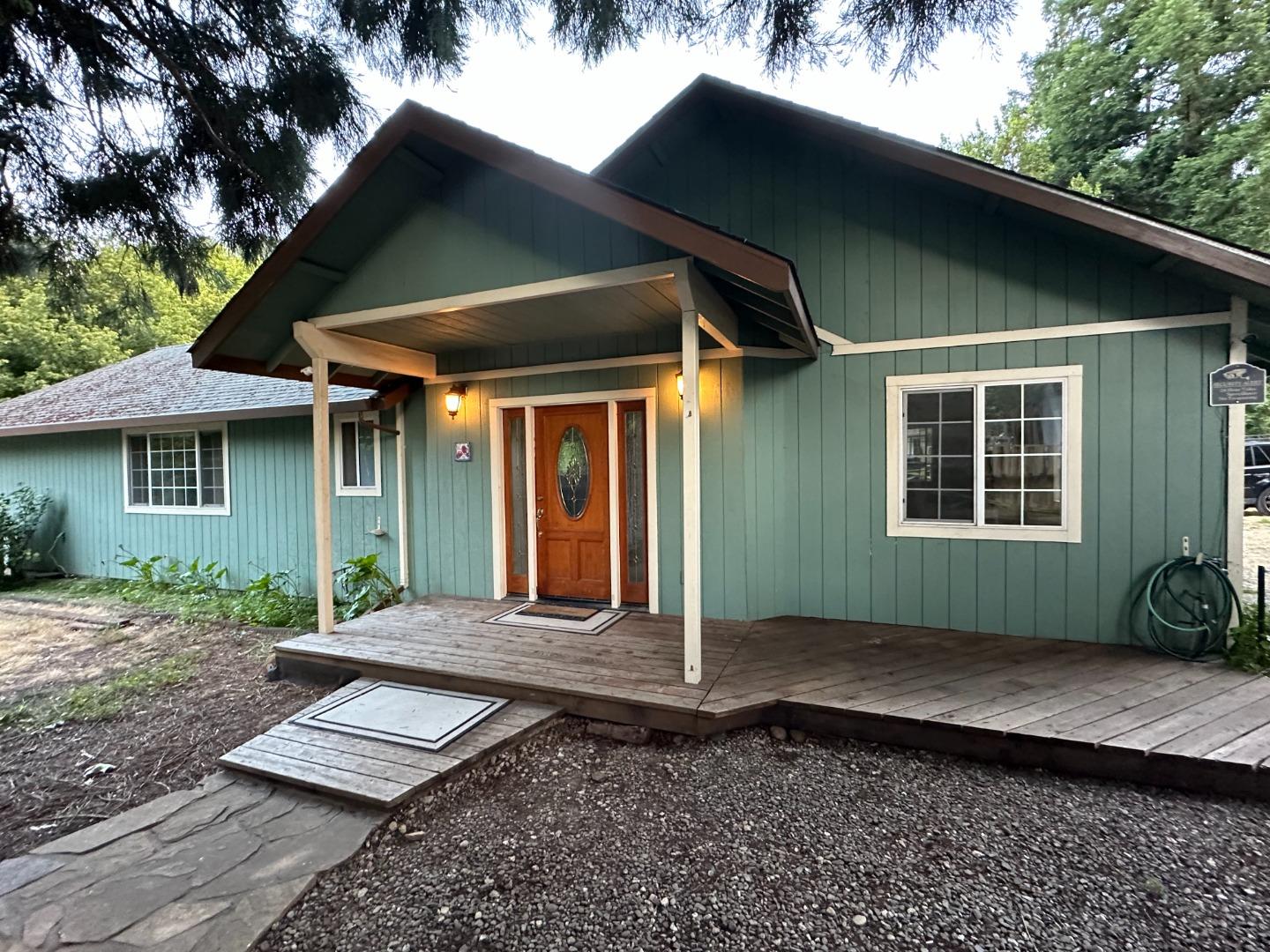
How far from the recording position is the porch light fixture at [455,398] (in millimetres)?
5309

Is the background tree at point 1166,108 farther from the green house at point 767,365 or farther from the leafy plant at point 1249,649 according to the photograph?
the leafy plant at point 1249,649

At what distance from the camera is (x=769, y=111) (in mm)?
4496

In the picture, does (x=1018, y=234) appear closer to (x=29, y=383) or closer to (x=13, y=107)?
(x=13, y=107)

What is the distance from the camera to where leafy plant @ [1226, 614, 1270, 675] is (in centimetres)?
340

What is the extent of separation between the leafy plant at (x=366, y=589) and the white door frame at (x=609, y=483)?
43.7 inches

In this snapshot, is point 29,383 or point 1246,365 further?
point 29,383

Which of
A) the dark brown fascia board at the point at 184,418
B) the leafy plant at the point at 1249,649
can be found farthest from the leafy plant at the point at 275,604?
the leafy plant at the point at 1249,649

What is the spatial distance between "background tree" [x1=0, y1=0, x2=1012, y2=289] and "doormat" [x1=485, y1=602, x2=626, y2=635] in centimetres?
313

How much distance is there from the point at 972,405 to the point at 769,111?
2812 millimetres

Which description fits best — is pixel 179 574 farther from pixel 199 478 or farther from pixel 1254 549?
pixel 1254 549

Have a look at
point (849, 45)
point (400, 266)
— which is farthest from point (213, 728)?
point (849, 45)

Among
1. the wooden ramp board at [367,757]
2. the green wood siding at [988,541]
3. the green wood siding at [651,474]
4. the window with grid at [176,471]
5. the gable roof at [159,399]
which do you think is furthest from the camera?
the window with grid at [176,471]

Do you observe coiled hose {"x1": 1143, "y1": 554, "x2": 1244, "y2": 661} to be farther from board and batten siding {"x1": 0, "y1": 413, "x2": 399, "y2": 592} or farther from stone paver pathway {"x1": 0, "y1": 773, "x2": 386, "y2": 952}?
board and batten siding {"x1": 0, "y1": 413, "x2": 399, "y2": 592}

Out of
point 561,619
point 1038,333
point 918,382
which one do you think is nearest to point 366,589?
point 561,619
